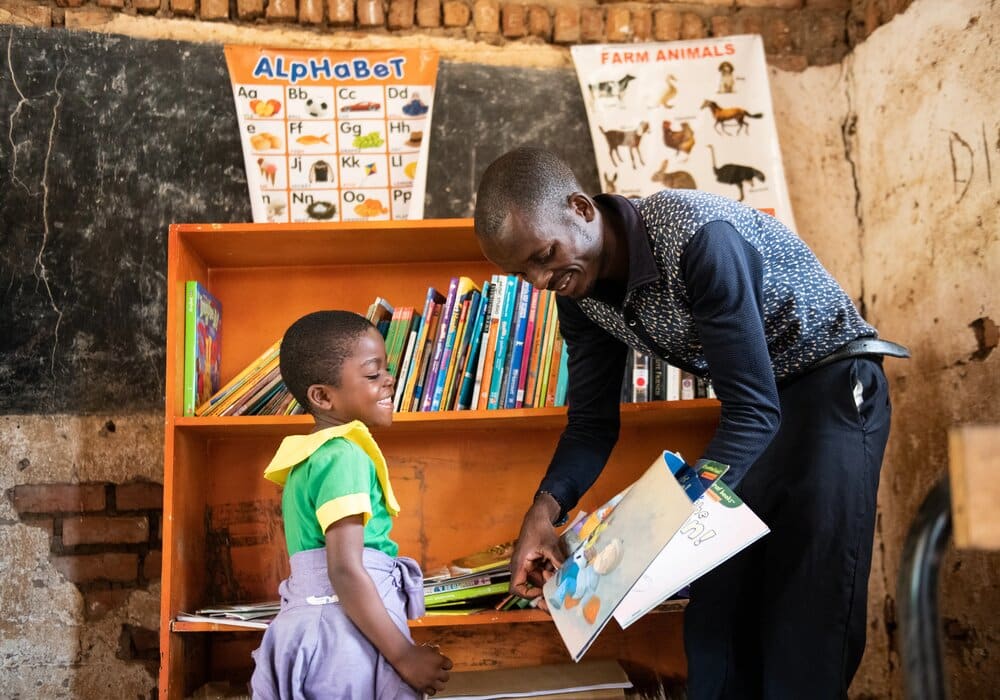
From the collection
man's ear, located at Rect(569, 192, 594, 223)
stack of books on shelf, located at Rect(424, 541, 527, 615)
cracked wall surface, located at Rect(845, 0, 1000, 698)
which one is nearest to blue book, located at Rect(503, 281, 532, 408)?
stack of books on shelf, located at Rect(424, 541, 527, 615)

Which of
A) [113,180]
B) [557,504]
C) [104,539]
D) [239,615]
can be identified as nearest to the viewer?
[557,504]

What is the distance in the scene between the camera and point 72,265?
2.36 metres

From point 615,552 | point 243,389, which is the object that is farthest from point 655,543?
point 243,389

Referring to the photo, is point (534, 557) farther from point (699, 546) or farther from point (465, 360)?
point (465, 360)

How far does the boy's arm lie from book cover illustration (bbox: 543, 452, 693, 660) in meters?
0.24

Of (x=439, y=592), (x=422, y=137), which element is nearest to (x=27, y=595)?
(x=439, y=592)

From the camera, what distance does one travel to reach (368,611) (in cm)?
149

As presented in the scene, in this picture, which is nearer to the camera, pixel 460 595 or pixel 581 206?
pixel 581 206

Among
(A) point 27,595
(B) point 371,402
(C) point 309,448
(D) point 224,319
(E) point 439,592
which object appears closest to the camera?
(C) point 309,448

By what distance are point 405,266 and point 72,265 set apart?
867mm

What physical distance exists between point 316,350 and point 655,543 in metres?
0.80

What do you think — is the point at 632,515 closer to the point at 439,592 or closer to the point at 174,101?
the point at 439,592

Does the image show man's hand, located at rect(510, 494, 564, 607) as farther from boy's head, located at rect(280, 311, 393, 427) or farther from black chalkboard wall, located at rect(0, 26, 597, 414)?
black chalkboard wall, located at rect(0, 26, 597, 414)

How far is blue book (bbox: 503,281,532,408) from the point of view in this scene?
2.14 metres
